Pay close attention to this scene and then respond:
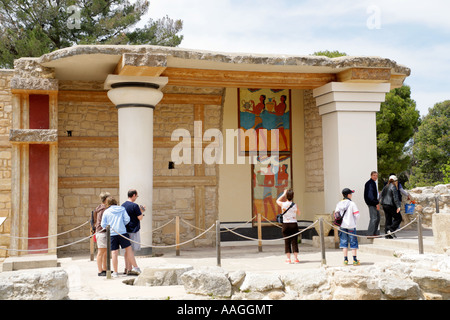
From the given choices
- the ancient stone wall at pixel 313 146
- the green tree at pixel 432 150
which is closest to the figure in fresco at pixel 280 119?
the ancient stone wall at pixel 313 146

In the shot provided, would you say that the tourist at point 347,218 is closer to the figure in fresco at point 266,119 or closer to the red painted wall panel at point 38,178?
the figure in fresco at point 266,119

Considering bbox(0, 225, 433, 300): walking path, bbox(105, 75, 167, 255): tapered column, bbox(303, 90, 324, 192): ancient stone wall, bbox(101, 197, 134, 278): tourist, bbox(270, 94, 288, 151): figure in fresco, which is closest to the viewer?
bbox(0, 225, 433, 300): walking path

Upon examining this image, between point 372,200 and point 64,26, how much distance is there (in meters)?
15.4

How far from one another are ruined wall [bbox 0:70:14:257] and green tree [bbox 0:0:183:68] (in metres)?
9.69

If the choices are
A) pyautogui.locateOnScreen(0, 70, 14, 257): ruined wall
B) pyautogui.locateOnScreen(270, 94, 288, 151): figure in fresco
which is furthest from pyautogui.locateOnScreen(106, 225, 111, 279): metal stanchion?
pyautogui.locateOnScreen(270, 94, 288, 151): figure in fresco

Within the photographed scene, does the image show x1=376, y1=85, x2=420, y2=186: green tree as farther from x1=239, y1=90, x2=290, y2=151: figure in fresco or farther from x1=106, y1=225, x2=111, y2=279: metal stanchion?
x1=106, y1=225, x2=111, y2=279: metal stanchion

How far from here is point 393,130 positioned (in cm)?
2458

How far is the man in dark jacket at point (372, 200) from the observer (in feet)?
35.9

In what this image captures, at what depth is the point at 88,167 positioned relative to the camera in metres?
11.9

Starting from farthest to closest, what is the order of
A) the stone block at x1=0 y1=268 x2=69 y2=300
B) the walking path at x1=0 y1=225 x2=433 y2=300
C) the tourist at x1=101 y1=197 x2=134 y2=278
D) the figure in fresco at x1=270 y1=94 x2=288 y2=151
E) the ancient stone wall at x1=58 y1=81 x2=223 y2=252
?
1. the figure in fresco at x1=270 y1=94 x2=288 y2=151
2. the ancient stone wall at x1=58 y1=81 x2=223 y2=252
3. the tourist at x1=101 y1=197 x2=134 y2=278
4. the walking path at x1=0 y1=225 x2=433 y2=300
5. the stone block at x1=0 y1=268 x2=69 y2=300

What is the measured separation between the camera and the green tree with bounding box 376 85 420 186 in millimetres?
23844

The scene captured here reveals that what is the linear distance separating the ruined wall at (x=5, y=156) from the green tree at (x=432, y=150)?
823 inches
